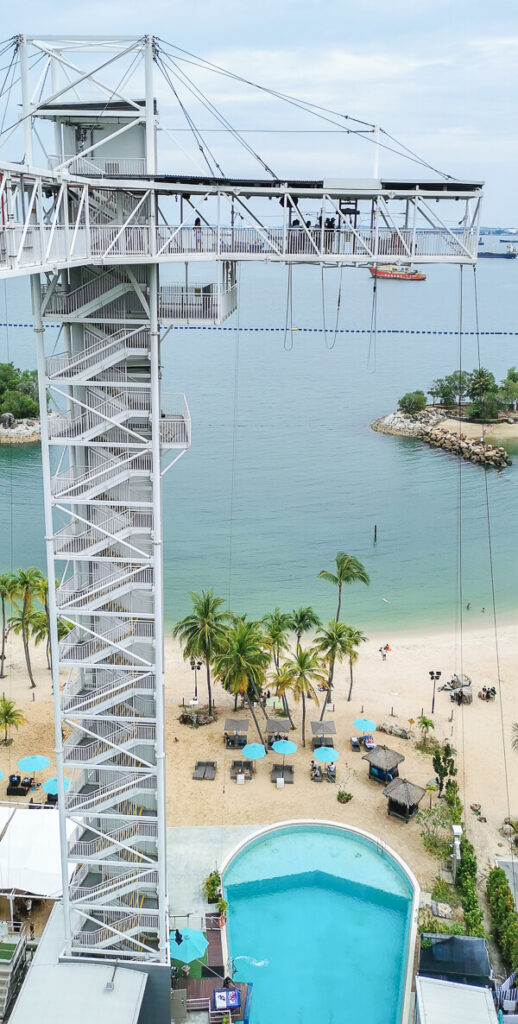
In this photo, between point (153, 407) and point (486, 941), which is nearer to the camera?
point (153, 407)

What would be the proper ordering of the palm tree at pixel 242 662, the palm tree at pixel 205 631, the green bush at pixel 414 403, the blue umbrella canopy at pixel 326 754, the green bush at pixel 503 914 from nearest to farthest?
the green bush at pixel 503 914 < the blue umbrella canopy at pixel 326 754 < the palm tree at pixel 242 662 < the palm tree at pixel 205 631 < the green bush at pixel 414 403

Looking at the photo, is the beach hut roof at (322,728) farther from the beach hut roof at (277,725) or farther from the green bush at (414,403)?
the green bush at (414,403)

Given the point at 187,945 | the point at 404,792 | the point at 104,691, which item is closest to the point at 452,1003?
the point at 187,945

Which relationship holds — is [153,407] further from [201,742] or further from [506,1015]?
[201,742]

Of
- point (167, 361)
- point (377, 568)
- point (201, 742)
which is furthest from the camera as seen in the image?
point (167, 361)

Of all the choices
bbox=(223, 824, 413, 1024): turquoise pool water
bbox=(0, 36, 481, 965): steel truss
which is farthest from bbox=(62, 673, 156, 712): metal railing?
bbox=(223, 824, 413, 1024): turquoise pool water

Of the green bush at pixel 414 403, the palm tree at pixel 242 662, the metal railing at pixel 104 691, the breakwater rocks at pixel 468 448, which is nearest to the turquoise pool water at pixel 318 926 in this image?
the palm tree at pixel 242 662

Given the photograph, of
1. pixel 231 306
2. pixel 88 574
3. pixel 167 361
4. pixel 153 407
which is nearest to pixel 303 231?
pixel 231 306
